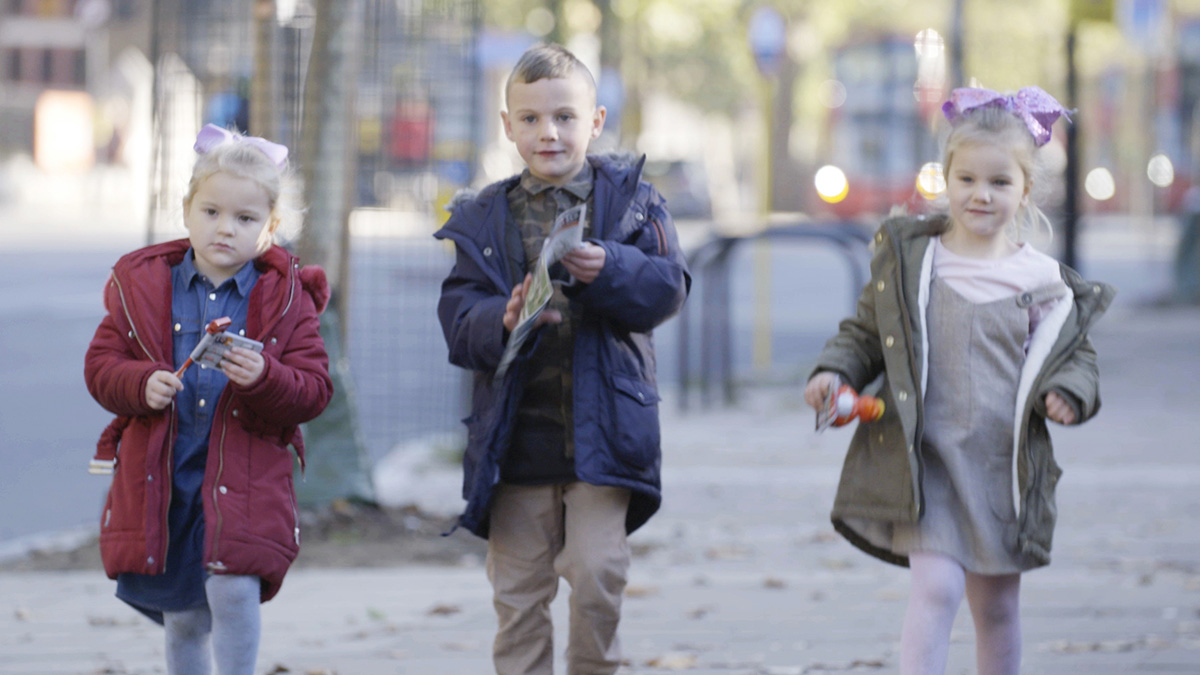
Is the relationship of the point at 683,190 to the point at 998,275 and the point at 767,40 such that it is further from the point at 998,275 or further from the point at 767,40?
the point at 998,275

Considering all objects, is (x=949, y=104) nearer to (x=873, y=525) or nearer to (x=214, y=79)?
(x=873, y=525)

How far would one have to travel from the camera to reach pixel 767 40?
41.4ft

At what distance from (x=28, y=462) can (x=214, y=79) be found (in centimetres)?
285

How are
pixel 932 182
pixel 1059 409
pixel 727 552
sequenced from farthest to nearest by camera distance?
pixel 727 552, pixel 932 182, pixel 1059 409

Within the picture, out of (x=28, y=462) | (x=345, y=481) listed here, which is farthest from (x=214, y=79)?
(x=28, y=462)

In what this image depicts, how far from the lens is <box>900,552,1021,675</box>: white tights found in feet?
11.4

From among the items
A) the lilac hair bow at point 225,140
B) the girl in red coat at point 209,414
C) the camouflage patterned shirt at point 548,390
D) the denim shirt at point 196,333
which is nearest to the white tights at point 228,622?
the girl in red coat at point 209,414

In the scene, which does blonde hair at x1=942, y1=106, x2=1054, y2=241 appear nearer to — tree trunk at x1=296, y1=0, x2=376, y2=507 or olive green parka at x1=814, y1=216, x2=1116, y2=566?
olive green parka at x1=814, y1=216, x2=1116, y2=566

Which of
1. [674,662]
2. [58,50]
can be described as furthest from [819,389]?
[58,50]

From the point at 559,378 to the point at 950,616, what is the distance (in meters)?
1.01

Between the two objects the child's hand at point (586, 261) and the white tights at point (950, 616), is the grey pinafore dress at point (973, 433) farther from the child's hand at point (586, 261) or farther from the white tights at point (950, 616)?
the child's hand at point (586, 261)

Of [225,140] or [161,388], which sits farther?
[225,140]

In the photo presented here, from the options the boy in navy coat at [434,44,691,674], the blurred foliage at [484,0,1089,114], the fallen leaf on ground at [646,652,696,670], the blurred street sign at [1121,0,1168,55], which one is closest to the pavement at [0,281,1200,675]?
the fallen leaf on ground at [646,652,696,670]

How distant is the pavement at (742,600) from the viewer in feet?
14.9
